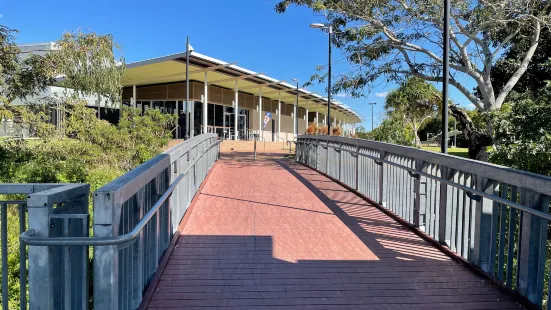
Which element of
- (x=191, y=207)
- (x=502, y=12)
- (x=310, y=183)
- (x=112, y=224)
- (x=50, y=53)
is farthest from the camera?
(x=50, y=53)

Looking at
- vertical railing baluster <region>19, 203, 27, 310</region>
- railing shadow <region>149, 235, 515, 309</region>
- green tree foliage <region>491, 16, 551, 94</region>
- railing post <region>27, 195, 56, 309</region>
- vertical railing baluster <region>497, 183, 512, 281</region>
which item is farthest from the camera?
green tree foliage <region>491, 16, 551, 94</region>

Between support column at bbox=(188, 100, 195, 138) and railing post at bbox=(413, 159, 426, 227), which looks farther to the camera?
support column at bbox=(188, 100, 195, 138)

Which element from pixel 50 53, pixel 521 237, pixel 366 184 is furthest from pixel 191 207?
pixel 50 53

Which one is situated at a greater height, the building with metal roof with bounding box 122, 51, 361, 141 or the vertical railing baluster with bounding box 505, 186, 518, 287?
the building with metal roof with bounding box 122, 51, 361, 141

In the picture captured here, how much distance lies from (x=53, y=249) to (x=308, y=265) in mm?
2694

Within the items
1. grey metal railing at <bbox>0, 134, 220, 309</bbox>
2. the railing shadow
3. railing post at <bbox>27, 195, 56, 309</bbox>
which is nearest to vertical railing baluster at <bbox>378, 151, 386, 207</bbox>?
the railing shadow

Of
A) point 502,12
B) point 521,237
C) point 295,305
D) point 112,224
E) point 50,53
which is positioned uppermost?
point 502,12

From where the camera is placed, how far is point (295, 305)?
11.5 ft

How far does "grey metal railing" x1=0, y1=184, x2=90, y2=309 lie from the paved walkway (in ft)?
3.41

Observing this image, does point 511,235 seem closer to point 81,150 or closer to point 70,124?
point 81,150

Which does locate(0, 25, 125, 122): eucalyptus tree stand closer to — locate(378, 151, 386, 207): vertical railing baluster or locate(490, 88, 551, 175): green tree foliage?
locate(378, 151, 386, 207): vertical railing baluster

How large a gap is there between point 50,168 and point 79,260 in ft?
41.2

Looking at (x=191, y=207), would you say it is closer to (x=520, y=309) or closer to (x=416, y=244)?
(x=416, y=244)

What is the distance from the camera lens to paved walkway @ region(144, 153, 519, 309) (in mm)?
3617
